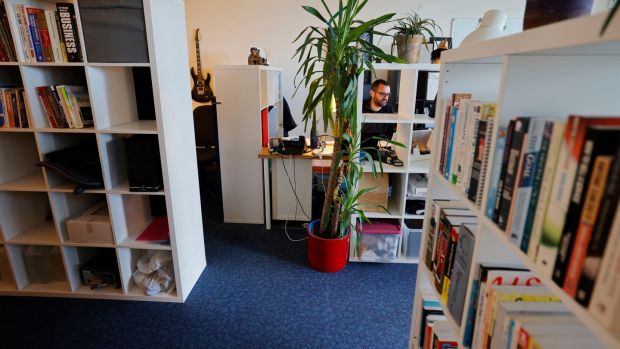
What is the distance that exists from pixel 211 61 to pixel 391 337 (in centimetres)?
397

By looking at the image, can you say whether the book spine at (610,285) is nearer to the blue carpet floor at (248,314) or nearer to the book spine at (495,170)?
the book spine at (495,170)

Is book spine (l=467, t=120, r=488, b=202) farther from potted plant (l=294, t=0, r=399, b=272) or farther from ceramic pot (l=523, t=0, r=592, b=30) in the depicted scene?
potted plant (l=294, t=0, r=399, b=272)

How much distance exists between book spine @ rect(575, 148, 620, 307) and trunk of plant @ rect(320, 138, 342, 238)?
1773 mm

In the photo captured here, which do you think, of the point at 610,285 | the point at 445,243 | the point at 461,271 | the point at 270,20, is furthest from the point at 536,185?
the point at 270,20

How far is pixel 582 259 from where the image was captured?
496 mm

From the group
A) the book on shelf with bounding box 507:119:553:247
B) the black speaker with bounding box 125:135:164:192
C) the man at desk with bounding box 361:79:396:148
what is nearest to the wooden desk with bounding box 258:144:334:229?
the man at desk with bounding box 361:79:396:148

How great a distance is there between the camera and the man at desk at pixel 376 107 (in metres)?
2.61

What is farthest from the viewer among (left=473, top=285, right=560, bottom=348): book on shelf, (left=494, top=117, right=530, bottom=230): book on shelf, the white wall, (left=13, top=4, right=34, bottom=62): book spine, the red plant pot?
the white wall

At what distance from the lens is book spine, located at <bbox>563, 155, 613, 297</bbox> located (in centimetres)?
47

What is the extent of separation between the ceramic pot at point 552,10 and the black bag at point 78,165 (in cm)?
213

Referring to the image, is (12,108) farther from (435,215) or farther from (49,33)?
(435,215)

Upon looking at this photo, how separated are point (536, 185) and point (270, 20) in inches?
168

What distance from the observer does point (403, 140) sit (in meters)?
2.45

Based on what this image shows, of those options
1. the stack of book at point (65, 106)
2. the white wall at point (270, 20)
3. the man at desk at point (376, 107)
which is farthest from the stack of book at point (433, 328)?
the white wall at point (270, 20)
